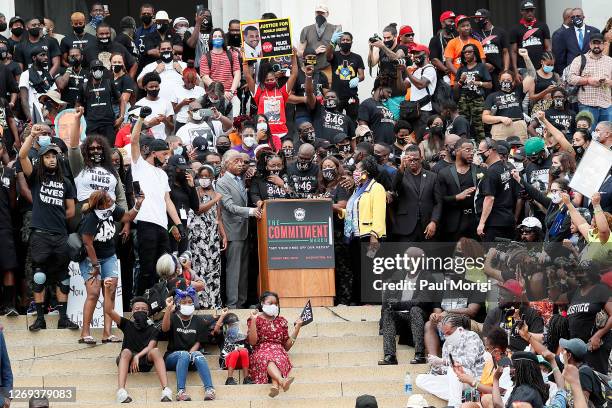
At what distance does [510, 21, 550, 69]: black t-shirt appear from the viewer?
29219mm

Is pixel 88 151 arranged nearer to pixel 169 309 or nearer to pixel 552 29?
pixel 169 309

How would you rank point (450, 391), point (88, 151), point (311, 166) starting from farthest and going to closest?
point (311, 166) < point (88, 151) < point (450, 391)

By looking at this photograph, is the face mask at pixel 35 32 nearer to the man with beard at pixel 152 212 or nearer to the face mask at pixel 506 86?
the man with beard at pixel 152 212

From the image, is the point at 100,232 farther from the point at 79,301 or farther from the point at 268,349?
the point at 268,349

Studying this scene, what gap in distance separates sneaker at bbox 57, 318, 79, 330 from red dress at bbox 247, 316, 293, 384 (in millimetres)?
2143

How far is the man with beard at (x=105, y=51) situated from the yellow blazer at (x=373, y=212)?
570cm

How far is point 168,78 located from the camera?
1067 inches

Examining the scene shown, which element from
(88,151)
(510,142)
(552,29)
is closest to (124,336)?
(88,151)

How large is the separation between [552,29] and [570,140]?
8.45 m

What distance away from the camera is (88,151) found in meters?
22.1

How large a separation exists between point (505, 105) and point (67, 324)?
25.0 ft

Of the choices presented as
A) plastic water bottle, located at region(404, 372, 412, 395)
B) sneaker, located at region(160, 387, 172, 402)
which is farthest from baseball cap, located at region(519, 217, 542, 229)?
sneaker, located at region(160, 387, 172, 402)

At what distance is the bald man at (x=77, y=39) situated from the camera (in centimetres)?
2795

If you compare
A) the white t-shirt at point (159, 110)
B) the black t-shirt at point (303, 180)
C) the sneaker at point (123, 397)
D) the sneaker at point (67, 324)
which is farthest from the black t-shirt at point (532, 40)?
the sneaker at point (123, 397)
